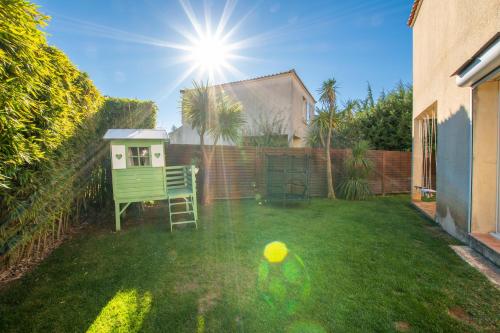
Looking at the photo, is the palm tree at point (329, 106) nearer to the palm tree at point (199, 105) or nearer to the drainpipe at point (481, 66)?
the palm tree at point (199, 105)

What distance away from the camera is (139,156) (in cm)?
454

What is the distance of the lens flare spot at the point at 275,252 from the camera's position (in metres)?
3.07

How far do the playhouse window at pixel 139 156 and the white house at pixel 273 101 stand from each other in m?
7.65

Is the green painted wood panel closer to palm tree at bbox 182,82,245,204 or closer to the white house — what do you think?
→ palm tree at bbox 182,82,245,204

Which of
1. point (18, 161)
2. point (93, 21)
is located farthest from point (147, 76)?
point (18, 161)

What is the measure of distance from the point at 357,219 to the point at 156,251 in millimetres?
4447

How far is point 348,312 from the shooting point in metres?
1.93

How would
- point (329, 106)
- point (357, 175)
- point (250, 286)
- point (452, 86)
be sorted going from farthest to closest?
point (329, 106) < point (357, 175) < point (452, 86) < point (250, 286)

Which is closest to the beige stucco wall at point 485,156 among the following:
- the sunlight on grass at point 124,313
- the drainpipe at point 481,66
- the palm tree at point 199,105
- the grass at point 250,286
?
the drainpipe at point 481,66

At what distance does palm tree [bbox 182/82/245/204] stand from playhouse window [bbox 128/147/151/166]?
1.91 m

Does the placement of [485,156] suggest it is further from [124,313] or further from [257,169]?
[257,169]

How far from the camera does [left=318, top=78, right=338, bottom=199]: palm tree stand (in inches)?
318

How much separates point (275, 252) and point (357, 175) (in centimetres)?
612

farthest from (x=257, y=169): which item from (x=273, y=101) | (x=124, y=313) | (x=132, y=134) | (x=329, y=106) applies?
(x=273, y=101)
